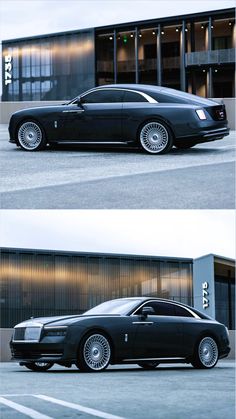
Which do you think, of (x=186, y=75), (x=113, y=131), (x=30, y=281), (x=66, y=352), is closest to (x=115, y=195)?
(x=66, y=352)

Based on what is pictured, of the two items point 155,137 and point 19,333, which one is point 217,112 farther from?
point 19,333

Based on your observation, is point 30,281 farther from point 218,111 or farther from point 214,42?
point 214,42

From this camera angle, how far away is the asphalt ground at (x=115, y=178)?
11555 millimetres

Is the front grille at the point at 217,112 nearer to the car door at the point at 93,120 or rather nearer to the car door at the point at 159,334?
the car door at the point at 93,120

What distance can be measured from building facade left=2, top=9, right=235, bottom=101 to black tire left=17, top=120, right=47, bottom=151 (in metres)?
60.6

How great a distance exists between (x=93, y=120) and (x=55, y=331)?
6.02m

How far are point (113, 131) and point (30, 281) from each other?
91.3ft

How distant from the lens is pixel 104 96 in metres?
16.4

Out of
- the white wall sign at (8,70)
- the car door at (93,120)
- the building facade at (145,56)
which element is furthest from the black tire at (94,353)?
the white wall sign at (8,70)

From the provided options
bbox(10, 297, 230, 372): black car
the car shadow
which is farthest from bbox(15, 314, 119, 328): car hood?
the car shadow

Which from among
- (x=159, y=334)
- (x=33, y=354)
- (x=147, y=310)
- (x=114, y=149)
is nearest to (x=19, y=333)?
(x=33, y=354)

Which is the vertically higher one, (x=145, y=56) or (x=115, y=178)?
(x=145, y=56)

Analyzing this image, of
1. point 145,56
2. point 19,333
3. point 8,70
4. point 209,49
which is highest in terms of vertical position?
point 8,70

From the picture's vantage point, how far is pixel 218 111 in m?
15.8
